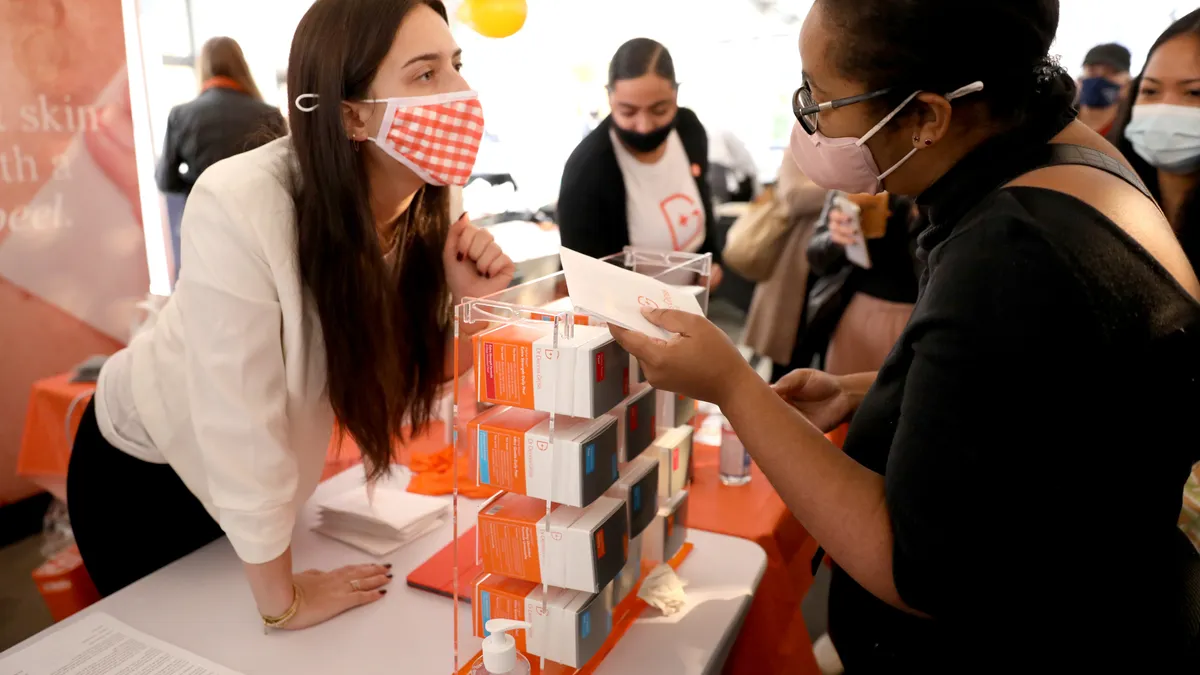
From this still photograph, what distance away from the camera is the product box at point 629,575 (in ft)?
3.80

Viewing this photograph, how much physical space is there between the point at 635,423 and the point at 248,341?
0.56 meters

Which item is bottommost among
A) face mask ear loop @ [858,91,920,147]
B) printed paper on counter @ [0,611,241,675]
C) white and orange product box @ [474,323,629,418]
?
printed paper on counter @ [0,611,241,675]

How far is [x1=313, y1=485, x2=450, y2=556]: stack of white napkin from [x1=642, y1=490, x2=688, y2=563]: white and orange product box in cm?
43

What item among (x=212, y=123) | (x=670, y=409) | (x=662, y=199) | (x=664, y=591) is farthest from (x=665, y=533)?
(x=212, y=123)

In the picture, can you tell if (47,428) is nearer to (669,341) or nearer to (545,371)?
(545,371)

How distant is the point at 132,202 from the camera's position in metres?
3.59

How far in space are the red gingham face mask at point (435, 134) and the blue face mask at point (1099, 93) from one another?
10.0 ft

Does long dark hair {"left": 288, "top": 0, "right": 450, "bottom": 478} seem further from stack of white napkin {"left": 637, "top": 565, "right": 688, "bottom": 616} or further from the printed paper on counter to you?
stack of white napkin {"left": 637, "top": 565, "right": 688, "bottom": 616}

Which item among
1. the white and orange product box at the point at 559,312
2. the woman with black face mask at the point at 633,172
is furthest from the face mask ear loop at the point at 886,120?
the woman with black face mask at the point at 633,172

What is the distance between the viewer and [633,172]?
269 cm

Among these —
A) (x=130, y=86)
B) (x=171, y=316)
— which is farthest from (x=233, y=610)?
(x=130, y=86)

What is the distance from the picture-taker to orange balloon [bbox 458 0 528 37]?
3.94 metres

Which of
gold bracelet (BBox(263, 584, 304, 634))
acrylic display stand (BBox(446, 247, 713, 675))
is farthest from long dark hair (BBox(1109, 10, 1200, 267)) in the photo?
gold bracelet (BBox(263, 584, 304, 634))

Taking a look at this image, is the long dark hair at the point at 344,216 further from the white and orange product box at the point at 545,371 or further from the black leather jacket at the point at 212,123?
the black leather jacket at the point at 212,123
